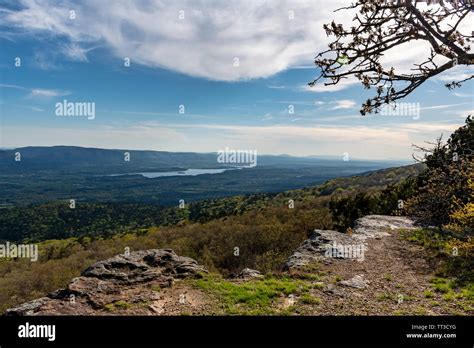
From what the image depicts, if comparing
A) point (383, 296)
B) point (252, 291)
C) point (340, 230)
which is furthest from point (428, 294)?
point (340, 230)

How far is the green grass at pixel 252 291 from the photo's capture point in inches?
412

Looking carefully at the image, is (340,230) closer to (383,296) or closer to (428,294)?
(428,294)

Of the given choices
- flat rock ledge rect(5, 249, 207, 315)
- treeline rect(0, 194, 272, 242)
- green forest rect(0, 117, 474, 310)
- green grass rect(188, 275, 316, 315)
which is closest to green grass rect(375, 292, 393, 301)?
green grass rect(188, 275, 316, 315)

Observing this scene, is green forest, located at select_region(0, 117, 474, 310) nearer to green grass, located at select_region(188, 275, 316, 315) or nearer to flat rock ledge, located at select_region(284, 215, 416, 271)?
flat rock ledge, located at select_region(284, 215, 416, 271)

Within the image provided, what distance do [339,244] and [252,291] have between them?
857 centimetres

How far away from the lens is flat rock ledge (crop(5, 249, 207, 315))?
388 inches

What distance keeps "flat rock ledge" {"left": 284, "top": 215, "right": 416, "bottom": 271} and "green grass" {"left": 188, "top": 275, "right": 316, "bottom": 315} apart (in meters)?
2.36

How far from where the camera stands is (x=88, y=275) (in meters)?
12.2

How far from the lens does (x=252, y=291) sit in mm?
11734

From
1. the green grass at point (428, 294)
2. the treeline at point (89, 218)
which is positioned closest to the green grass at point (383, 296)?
the green grass at point (428, 294)

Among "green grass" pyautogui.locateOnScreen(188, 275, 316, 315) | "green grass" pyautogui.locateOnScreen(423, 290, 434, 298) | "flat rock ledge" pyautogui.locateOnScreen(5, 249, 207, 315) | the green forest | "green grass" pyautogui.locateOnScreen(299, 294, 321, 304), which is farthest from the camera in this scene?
the green forest

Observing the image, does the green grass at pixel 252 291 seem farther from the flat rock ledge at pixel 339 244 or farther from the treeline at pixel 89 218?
the treeline at pixel 89 218

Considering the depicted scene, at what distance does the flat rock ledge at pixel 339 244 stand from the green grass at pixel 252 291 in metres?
2.36
